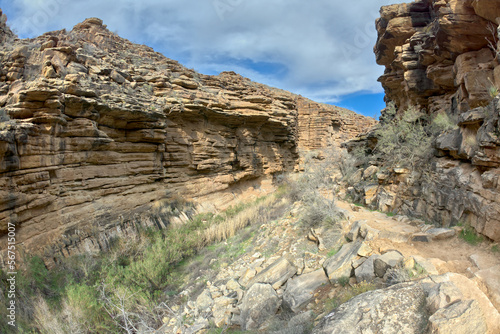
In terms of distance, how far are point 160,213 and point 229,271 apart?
481 cm

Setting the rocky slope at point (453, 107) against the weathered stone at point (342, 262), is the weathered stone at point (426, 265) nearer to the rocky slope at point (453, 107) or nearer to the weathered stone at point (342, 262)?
the weathered stone at point (342, 262)

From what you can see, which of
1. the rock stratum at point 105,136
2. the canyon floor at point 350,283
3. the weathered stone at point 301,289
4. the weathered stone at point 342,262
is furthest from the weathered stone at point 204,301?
the rock stratum at point 105,136

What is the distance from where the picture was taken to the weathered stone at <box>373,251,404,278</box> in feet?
11.6

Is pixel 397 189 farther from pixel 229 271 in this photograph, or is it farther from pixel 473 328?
pixel 473 328

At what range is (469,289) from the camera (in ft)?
8.18

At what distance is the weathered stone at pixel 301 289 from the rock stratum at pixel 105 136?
6195mm

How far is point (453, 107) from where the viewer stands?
25.7ft

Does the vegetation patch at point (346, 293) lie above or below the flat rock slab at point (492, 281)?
below

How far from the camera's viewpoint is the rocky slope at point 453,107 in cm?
415

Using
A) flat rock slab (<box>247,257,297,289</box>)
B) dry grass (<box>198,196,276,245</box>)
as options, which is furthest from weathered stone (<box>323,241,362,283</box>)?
dry grass (<box>198,196,276,245</box>)

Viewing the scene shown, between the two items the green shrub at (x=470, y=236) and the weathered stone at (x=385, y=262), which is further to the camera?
the green shrub at (x=470, y=236)

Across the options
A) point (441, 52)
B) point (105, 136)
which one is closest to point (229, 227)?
point (105, 136)

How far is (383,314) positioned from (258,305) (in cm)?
240

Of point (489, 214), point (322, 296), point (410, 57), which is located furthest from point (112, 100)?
point (410, 57)
